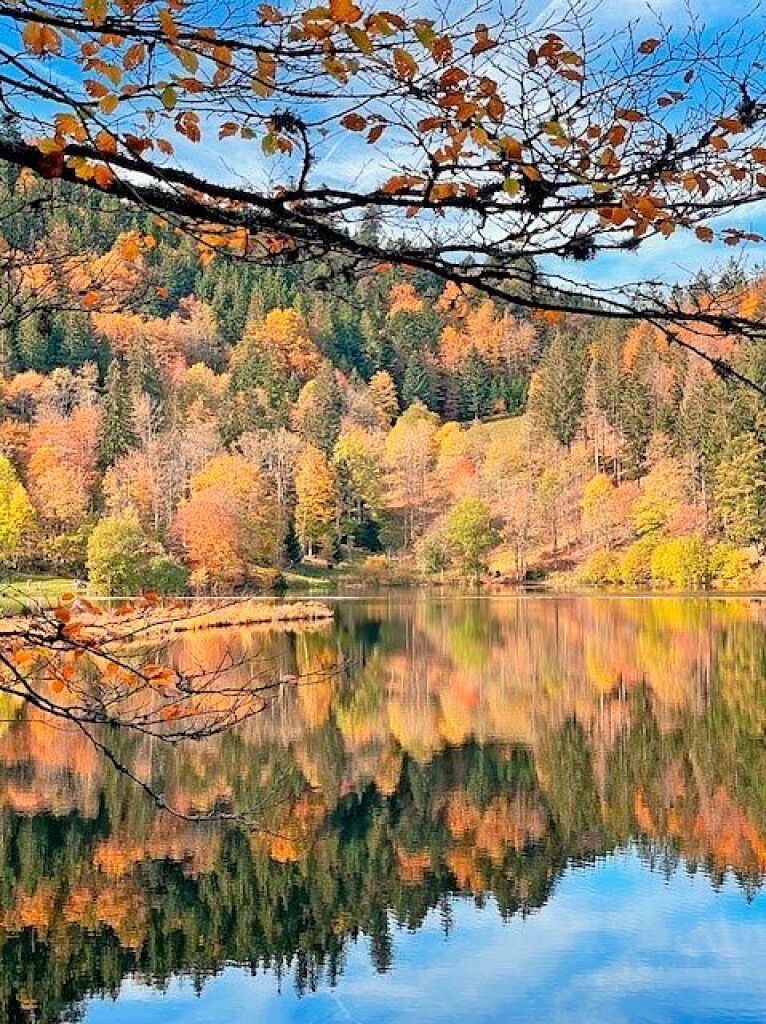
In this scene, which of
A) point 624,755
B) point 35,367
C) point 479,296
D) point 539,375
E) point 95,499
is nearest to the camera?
point 479,296

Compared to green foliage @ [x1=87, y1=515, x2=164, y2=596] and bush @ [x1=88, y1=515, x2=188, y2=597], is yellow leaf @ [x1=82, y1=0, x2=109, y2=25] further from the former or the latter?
green foliage @ [x1=87, y1=515, x2=164, y2=596]

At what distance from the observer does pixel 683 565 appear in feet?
234

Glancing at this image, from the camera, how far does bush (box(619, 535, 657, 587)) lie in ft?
246

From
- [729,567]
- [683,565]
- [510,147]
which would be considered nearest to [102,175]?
[510,147]

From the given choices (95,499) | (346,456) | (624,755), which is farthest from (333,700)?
(346,456)

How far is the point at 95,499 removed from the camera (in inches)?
3103

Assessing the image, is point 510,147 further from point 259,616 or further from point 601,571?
Answer: point 601,571

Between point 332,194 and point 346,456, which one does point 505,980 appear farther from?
point 346,456

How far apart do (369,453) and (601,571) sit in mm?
26853

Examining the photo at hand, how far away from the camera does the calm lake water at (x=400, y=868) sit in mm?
9734

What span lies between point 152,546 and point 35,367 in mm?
46616

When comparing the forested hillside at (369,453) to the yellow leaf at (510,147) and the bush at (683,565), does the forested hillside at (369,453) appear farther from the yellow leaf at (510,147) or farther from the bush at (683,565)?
the yellow leaf at (510,147)

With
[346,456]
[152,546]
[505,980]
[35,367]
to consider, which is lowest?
[505,980]

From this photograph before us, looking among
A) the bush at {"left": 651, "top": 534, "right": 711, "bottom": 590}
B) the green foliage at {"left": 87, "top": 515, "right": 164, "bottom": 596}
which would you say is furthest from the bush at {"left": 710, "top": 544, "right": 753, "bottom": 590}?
the green foliage at {"left": 87, "top": 515, "right": 164, "bottom": 596}
